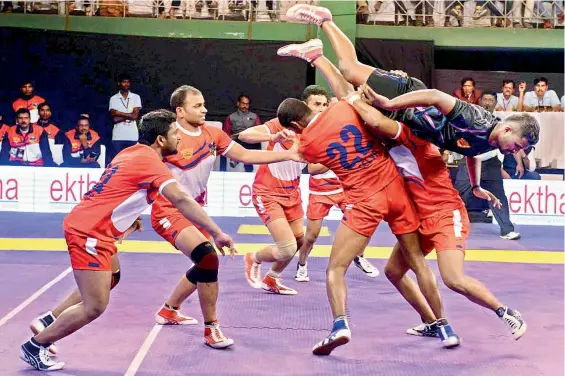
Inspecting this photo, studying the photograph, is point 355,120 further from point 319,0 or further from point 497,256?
point 319,0

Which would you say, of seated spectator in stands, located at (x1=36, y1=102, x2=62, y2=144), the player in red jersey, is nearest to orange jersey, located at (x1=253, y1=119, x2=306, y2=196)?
the player in red jersey

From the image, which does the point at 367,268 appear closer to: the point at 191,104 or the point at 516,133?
the point at 191,104

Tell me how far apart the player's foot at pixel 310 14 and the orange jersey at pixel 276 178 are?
1.23 metres

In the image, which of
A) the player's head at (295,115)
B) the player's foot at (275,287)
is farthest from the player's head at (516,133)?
the player's foot at (275,287)

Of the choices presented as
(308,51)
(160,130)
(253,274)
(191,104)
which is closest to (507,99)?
(253,274)

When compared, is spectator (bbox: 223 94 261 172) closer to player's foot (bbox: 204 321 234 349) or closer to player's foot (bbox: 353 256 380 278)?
player's foot (bbox: 353 256 380 278)

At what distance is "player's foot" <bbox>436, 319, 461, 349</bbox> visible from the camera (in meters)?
6.10

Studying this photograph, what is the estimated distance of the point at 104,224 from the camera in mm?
5199

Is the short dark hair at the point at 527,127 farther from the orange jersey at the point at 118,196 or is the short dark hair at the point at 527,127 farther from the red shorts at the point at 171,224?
the red shorts at the point at 171,224

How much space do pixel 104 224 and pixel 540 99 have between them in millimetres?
12484

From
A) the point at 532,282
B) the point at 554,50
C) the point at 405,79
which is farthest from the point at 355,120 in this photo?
the point at 554,50

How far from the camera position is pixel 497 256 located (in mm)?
10484

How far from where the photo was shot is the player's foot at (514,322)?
5734 mm

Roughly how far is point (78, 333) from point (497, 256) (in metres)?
6.06
